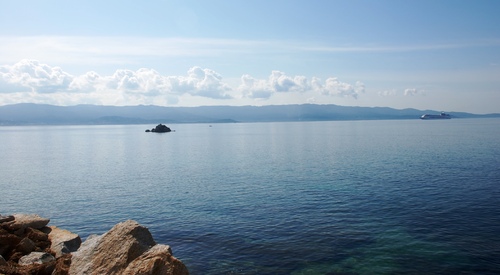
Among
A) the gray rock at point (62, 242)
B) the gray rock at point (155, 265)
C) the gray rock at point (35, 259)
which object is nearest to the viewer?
the gray rock at point (155, 265)

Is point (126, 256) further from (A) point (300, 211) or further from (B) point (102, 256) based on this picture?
(A) point (300, 211)

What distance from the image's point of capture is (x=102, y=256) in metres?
16.8

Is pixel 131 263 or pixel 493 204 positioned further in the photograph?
pixel 493 204

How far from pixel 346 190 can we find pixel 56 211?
3381 centimetres

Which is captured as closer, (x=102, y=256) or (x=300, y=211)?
(x=102, y=256)

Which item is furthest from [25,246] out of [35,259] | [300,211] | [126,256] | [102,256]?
[300,211]

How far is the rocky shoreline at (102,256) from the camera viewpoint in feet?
50.0

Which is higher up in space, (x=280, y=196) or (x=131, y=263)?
(x=131, y=263)

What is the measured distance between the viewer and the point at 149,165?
82438 mm

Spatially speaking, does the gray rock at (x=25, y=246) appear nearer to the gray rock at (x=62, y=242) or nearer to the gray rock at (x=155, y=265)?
the gray rock at (x=62, y=242)

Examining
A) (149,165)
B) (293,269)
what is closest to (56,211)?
(293,269)

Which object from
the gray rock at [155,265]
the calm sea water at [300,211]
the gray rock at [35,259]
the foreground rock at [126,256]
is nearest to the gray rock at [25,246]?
the gray rock at [35,259]

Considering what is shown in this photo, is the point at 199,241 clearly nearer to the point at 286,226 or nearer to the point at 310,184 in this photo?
the point at 286,226

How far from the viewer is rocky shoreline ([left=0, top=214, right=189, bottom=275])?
15.2 m
